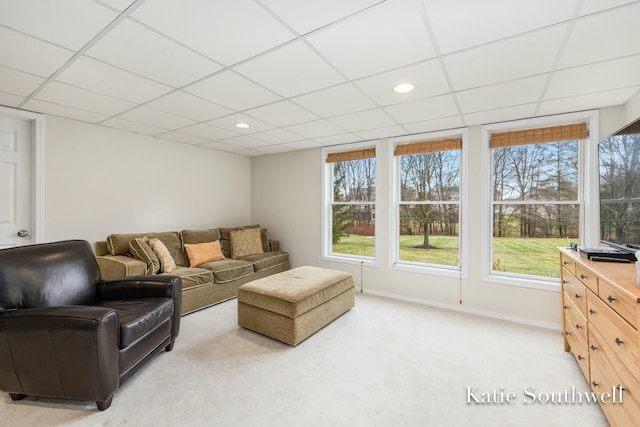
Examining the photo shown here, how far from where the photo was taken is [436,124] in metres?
3.38

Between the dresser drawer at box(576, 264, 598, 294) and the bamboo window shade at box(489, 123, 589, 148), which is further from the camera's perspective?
the bamboo window shade at box(489, 123, 589, 148)

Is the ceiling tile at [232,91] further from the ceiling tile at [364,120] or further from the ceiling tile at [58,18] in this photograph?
the ceiling tile at [364,120]

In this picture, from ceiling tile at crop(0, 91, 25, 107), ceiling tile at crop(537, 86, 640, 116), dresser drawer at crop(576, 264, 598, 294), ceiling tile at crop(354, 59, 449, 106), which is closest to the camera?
dresser drawer at crop(576, 264, 598, 294)

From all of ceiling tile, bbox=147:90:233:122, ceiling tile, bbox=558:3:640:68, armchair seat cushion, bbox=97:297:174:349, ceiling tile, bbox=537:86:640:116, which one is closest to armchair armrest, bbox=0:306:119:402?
armchair seat cushion, bbox=97:297:174:349

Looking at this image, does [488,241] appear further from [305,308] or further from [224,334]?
[224,334]

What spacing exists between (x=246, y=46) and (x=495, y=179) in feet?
10.4

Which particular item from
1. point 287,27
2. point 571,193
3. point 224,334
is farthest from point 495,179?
point 224,334

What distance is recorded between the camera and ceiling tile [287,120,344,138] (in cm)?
340

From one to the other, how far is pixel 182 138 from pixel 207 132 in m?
0.61

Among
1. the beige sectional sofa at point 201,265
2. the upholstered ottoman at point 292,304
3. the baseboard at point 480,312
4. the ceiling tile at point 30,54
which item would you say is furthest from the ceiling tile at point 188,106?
the baseboard at point 480,312

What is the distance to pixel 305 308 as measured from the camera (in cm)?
267

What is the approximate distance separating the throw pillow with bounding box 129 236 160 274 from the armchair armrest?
1505mm

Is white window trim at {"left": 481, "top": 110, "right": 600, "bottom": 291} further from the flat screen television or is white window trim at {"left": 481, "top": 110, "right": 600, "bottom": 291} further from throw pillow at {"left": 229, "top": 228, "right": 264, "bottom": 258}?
throw pillow at {"left": 229, "top": 228, "right": 264, "bottom": 258}

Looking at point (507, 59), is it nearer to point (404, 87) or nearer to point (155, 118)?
point (404, 87)
